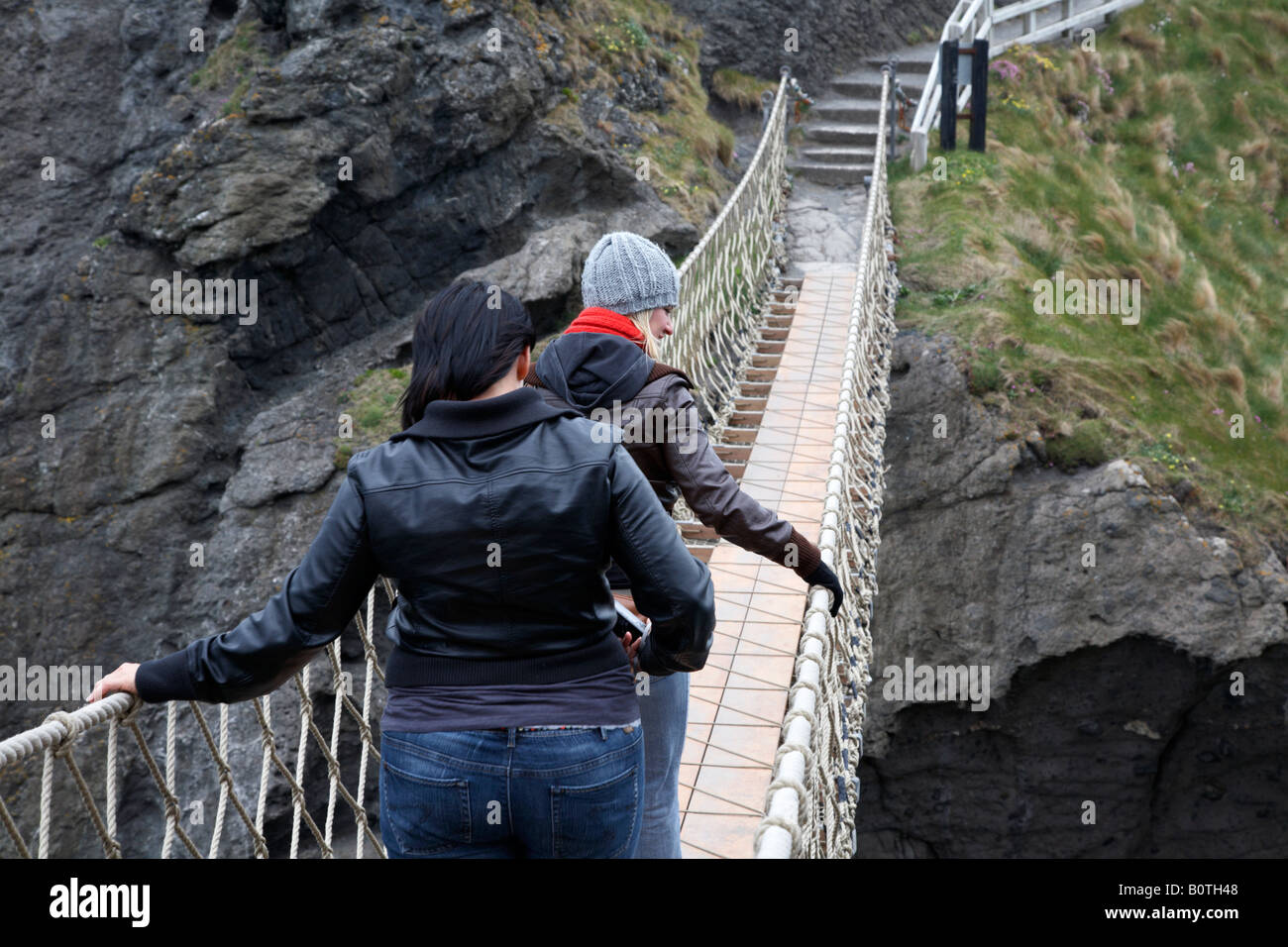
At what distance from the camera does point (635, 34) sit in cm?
967

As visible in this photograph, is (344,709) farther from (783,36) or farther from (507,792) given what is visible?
(783,36)

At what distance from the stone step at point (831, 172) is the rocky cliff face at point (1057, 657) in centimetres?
324

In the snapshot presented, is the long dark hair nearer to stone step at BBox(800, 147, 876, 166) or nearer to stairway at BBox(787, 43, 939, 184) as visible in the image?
stairway at BBox(787, 43, 939, 184)

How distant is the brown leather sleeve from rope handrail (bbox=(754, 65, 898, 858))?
43 centimetres

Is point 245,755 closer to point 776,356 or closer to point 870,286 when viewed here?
point 776,356

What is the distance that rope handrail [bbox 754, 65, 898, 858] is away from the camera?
214 cm

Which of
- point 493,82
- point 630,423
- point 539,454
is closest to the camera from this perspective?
point 539,454

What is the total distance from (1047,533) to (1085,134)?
6.10 metres

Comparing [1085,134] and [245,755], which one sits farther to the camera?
[1085,134]

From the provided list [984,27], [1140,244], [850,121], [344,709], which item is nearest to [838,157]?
[850,121]

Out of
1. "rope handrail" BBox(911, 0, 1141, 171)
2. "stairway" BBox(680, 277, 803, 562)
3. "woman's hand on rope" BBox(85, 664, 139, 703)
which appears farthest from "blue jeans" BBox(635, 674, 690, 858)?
"rope handrail" BBox(911, 0, 1141, 171)

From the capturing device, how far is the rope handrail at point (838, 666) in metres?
2.14

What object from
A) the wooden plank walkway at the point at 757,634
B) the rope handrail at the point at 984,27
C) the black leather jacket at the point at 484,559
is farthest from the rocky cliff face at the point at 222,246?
the black leather jacket at the point at 484,559

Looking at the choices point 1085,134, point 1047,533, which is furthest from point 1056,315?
point 1085,134
